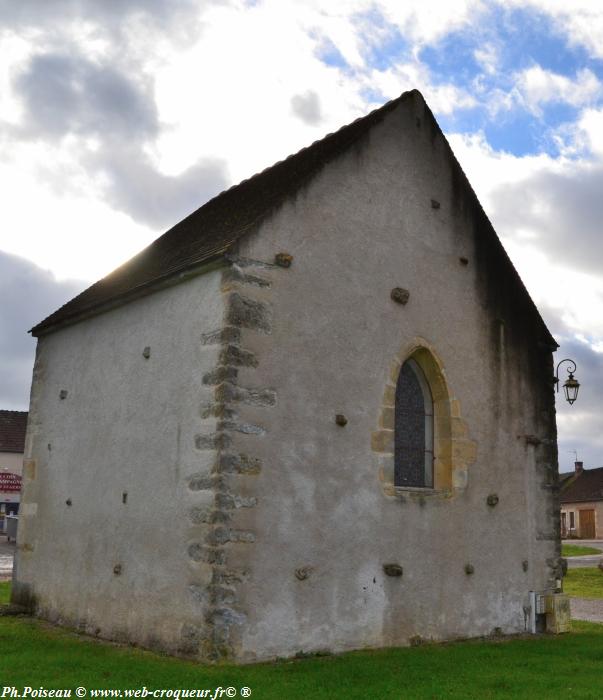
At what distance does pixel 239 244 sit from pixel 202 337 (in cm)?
119

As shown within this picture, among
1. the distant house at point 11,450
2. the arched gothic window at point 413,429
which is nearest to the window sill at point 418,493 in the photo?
the arched gothic window at point 413,429

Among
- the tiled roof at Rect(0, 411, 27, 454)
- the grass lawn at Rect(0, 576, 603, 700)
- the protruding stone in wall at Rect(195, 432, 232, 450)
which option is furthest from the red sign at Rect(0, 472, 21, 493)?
the protruding stone in wall at Rect(195, 432, 232, 450)

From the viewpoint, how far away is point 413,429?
1129 centimetres

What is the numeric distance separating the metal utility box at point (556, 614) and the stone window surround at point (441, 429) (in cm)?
266

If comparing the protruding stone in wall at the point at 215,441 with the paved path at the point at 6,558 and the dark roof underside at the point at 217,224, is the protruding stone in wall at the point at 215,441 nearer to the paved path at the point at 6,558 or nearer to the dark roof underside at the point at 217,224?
the dark roof underside at the point at 217,224

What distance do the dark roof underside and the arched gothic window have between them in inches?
122

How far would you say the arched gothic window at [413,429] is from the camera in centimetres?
1101

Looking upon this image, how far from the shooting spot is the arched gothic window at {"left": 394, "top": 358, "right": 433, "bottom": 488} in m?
11.0

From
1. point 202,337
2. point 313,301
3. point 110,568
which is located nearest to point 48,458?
point 110,568

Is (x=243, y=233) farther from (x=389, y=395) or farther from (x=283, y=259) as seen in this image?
(x=389, y=395)

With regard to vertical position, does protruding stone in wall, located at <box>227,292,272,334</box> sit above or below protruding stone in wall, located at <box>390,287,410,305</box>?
below

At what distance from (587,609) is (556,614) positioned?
4.57 meters

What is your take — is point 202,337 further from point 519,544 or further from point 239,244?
point 519,544

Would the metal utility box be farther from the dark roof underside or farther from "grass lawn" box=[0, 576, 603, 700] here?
the dark roof underside
